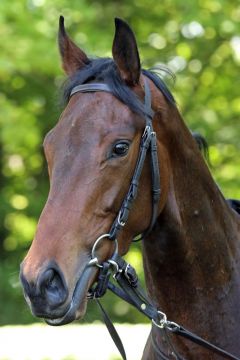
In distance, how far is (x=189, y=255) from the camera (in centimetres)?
332

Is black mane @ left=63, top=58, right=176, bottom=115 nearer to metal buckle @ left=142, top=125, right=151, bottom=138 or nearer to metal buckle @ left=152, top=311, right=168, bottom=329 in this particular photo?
metal buckle @ left=142, top=125, right=151, bottom=138

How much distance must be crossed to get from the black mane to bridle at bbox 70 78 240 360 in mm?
31

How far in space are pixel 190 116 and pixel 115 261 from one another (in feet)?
25.1

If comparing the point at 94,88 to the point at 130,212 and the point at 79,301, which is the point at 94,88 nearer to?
the point at 130,212

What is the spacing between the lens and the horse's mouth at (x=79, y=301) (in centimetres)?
283

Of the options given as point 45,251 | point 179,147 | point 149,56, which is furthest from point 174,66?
point 45,251

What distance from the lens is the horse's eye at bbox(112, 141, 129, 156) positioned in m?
2.99

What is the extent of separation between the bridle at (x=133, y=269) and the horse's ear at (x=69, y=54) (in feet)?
0.81

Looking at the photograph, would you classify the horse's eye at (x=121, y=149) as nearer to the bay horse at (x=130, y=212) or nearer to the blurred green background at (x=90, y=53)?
the bay horse at (x=130, y=212)

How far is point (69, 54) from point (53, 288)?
45.7 inches

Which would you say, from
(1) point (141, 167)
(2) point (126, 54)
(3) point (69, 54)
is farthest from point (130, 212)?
(3) point (69, 54)

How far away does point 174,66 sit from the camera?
33.7 ft

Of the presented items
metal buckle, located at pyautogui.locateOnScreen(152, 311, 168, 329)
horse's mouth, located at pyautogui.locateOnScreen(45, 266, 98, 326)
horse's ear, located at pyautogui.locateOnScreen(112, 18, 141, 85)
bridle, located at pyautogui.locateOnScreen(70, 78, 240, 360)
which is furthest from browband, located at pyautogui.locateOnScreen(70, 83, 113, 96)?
metal buckle, located at pyautogui.locateOnScreen(152, 311, 168, 329)

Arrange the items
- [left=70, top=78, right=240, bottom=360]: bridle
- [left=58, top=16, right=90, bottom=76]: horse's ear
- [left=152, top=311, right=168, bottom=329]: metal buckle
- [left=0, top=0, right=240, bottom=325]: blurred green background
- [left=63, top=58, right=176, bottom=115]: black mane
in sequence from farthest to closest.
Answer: [left=0, top=0, right=240, bottom=325]: blurred green background
[left=58, top=16, right=90, bottom=76]: horse's ear
[left=152, top=311, right=168, bottom=329]: metal buckle
[left=63, top=58, right=176, bottom=115]: black mane
[left=70, top=78, right=240, bottom=360]: bridle
